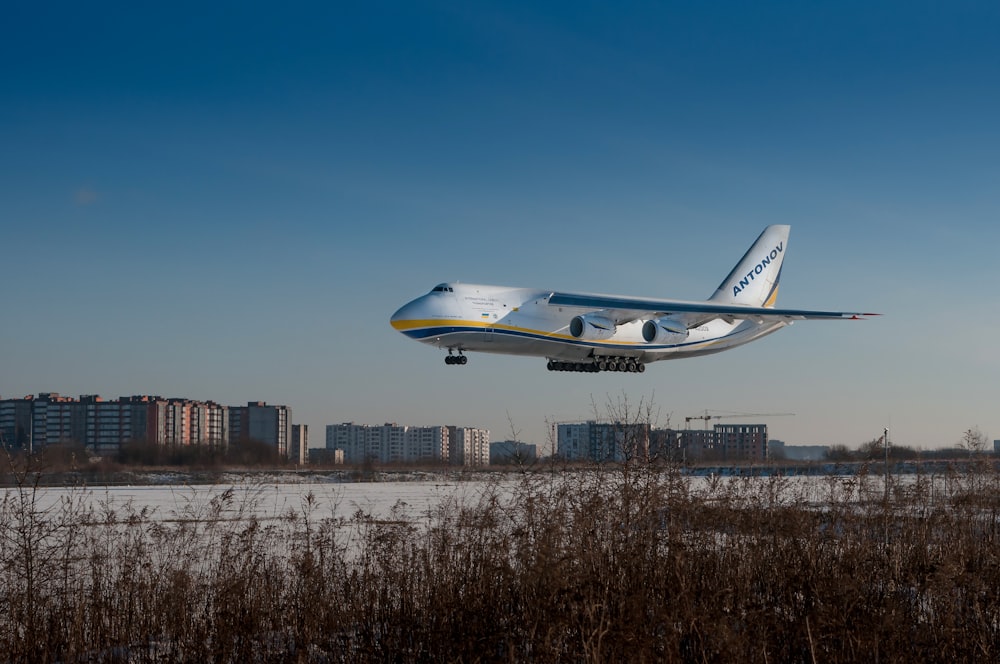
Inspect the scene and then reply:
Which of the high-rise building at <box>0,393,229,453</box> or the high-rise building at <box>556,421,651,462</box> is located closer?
the high-rise building at <box>556,421,651,462</box>


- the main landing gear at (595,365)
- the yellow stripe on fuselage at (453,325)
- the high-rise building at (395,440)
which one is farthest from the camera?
the high-rise building at (395,440)

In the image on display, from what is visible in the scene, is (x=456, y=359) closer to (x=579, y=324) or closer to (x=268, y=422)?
(x=579, y=324)

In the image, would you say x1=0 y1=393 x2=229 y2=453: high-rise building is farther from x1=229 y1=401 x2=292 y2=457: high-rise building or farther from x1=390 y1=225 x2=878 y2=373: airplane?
x1=390 y1=225 x2=878 y2=373: airplane

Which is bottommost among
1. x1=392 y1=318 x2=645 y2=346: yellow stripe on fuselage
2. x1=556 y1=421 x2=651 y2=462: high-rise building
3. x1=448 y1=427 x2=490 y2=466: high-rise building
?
x1=448 y1=427 x2=490 y2=466: high-rise building

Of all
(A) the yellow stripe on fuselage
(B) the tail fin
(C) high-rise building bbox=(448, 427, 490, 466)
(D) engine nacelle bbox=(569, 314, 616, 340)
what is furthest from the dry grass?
(C) high-rise building bbox=(448, 427, 490, 466)

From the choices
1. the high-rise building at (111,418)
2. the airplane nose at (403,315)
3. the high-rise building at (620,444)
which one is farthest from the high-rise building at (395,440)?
the high-rise building at (620,444)

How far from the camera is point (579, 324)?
100 feet

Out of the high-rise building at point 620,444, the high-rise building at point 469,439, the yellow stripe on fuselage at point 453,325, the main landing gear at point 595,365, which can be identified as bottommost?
the high-rise building at point 469,439

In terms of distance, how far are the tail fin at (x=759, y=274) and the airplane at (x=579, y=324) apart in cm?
388

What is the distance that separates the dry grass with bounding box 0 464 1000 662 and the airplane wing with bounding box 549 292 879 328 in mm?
22121

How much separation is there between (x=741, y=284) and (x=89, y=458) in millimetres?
31740

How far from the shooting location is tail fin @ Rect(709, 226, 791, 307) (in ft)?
135

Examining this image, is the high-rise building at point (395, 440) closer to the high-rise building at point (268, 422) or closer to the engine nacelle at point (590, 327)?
the high-rise building at point (268, 422)

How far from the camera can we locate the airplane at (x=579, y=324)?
93.2 feet
